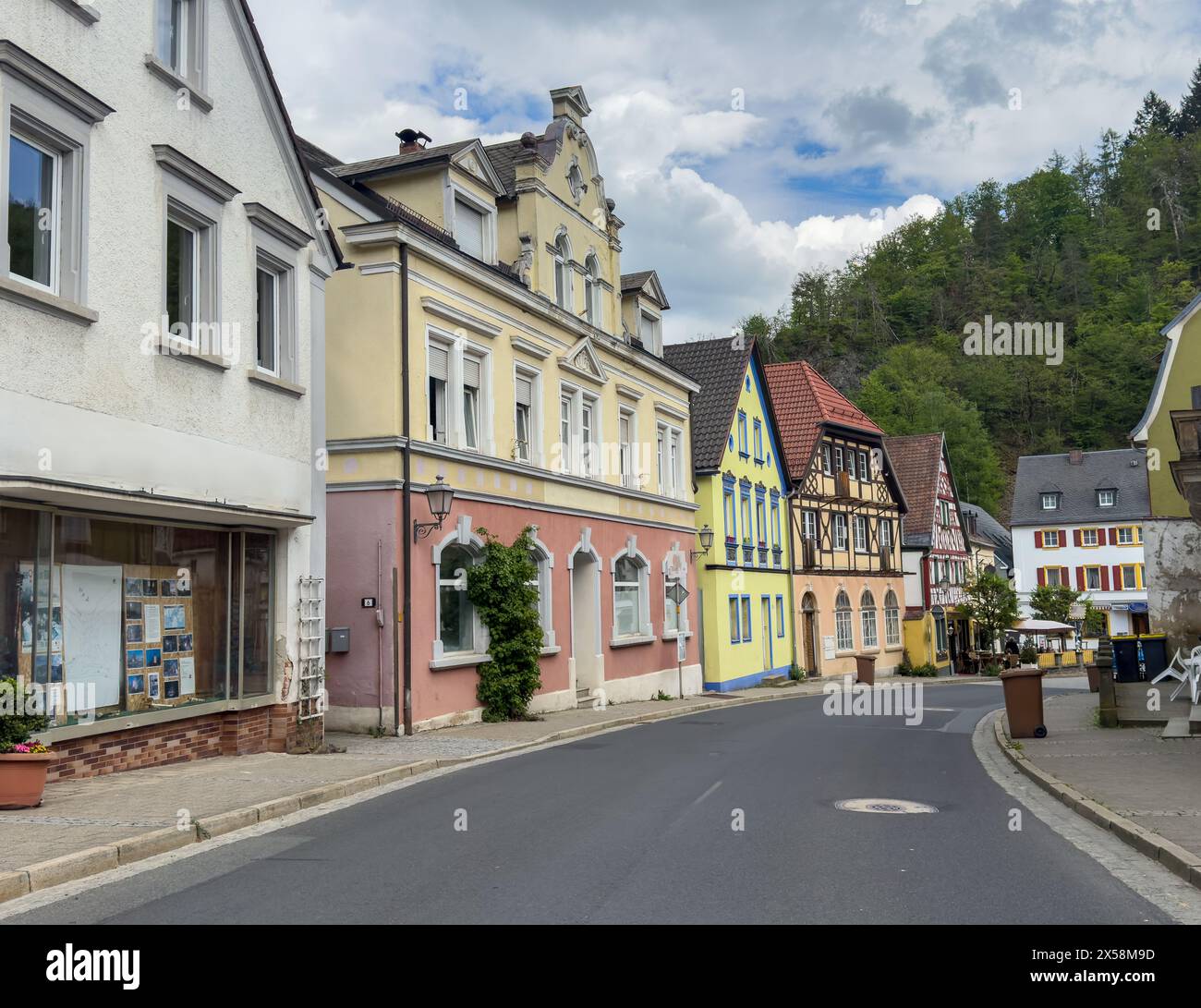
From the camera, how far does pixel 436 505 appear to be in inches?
740

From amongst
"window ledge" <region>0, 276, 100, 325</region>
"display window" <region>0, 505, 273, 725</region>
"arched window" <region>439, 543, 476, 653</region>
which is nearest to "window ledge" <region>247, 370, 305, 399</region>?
"display window" <region>0, 505, 273, 725</region>

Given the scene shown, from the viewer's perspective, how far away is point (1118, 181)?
9200 cm

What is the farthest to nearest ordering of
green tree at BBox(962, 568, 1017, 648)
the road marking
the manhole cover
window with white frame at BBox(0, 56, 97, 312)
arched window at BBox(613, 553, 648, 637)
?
green tree at BBox(962, 568, 1017, 648), arched window at BBox(613, 553, 648, 637), window with white frame at BBox(0, 56, 97, 312), the manhole cover, the road marking

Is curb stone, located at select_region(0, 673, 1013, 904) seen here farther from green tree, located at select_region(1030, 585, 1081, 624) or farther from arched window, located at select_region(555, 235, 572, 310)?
green tree, located at select_region(1030, 585, 1081, 624)

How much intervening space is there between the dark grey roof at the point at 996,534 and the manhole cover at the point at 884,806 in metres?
68.7

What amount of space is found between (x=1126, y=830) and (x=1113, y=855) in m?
0.62

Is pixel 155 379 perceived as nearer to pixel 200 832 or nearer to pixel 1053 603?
pixel 200 832

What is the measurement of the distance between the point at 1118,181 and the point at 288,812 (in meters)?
95.7

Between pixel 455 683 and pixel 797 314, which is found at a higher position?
pixel 797 314

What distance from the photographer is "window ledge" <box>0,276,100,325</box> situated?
10.6 meters

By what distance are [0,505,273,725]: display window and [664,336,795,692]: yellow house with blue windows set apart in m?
20.7

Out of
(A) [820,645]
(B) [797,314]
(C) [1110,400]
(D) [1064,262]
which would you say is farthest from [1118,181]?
(A) [820,645]

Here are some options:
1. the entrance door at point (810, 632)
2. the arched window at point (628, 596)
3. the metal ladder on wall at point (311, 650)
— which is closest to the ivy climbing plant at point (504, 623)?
the metal ladder on wall at point (311, 650)
